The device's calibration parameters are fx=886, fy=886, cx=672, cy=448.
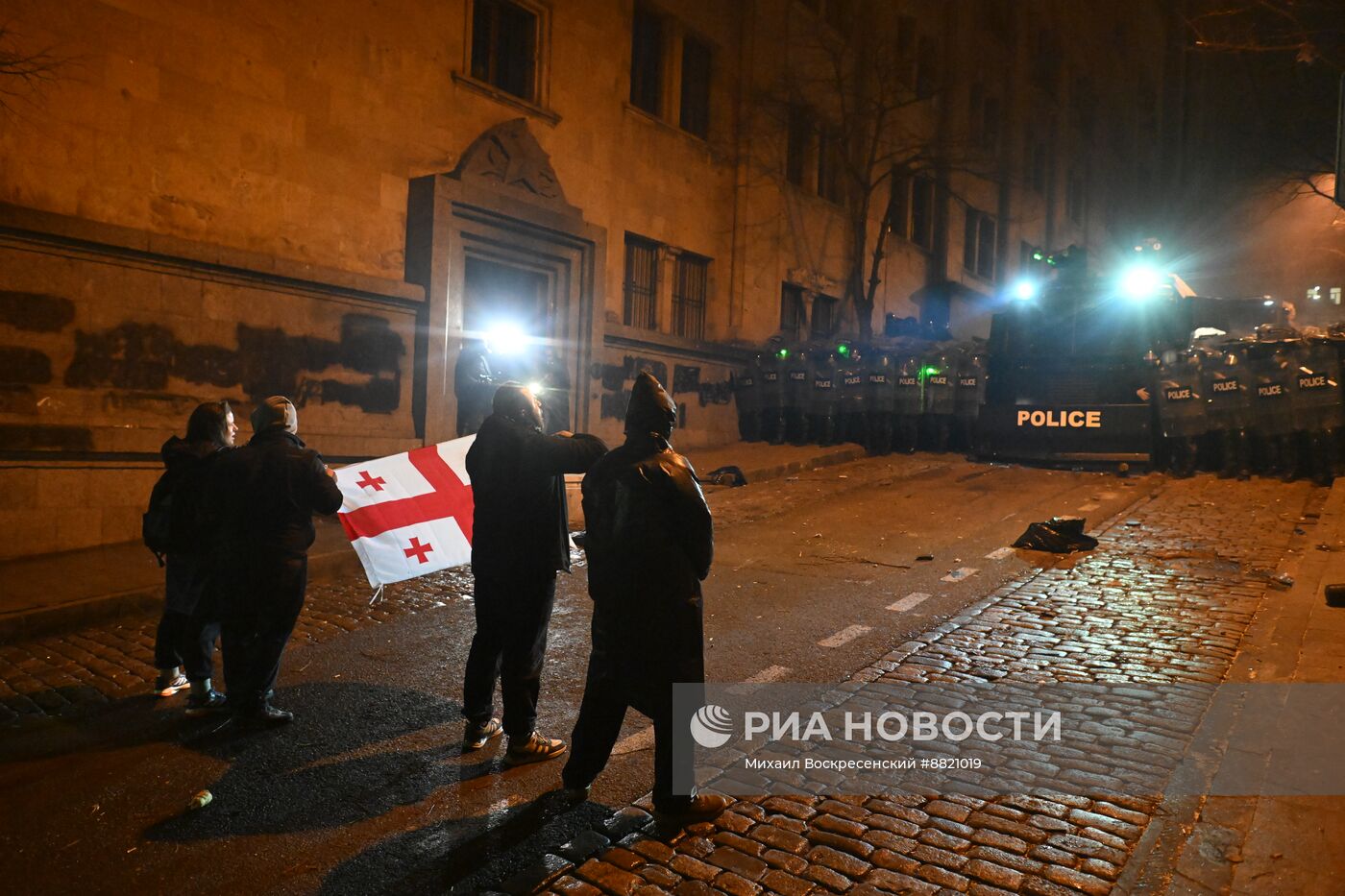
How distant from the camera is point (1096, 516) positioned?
11.4 m

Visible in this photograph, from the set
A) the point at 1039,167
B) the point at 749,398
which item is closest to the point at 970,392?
the point at 749,398

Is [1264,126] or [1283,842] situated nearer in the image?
[1283,842]

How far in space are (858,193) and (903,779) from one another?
924 inches

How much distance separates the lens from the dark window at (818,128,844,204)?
24.2 m

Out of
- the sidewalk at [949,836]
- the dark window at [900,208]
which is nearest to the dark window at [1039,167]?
the dark window at [900,208]

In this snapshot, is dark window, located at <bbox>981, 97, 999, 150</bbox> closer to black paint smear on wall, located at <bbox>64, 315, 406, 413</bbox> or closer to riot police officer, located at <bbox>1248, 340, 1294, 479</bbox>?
riot police officer, located at <bbox>1248, 340, 1294, 479</bbox>

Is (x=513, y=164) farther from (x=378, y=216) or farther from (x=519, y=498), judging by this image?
(x=519, y=498)

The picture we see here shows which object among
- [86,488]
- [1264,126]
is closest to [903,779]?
[86,488]

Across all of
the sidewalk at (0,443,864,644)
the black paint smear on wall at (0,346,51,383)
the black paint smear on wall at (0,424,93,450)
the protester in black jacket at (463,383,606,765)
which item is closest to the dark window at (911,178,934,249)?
the sidewalk at (0,443,864,644)

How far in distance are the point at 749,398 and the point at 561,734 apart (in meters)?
15.8

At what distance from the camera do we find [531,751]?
4.34 m

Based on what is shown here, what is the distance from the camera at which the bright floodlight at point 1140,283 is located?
56.0 ft

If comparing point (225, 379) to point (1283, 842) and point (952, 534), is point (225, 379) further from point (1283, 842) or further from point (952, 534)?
point (1283, 842)

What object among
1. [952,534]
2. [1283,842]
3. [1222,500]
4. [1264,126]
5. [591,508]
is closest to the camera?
[1283,842]
